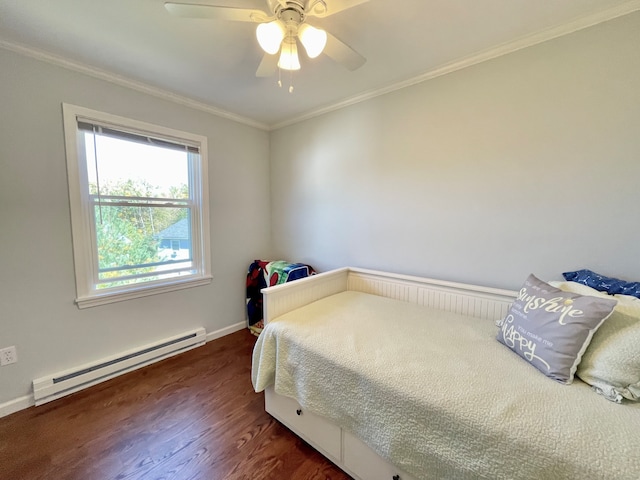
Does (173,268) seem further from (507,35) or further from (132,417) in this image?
(507,35)

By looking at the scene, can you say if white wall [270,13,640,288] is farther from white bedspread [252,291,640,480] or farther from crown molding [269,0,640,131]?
white bedspread [252,291,640,480]

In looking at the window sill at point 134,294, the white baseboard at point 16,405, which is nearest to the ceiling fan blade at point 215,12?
the window sill at point 134,294

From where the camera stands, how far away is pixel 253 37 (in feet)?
5.10

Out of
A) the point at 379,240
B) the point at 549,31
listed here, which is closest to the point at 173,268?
the point at 379,240

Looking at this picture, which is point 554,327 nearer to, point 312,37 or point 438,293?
point 438,293

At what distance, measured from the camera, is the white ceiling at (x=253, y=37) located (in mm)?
1347

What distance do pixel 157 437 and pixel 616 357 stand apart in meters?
2.28

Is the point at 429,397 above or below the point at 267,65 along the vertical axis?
below

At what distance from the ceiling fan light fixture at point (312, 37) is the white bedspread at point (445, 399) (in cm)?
147

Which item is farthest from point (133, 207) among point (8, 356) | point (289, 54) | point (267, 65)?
point (289, 54)

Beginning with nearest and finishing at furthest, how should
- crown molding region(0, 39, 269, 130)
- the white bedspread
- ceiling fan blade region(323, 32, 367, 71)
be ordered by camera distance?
the white bedspread < ceiling fan blade region(323, 32, 367, 71) < crown molding region(0, 39, 269, 130)

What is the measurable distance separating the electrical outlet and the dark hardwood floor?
345mm

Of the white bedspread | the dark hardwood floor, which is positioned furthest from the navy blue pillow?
the dark hardwood floor

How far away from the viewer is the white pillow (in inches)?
36.1
